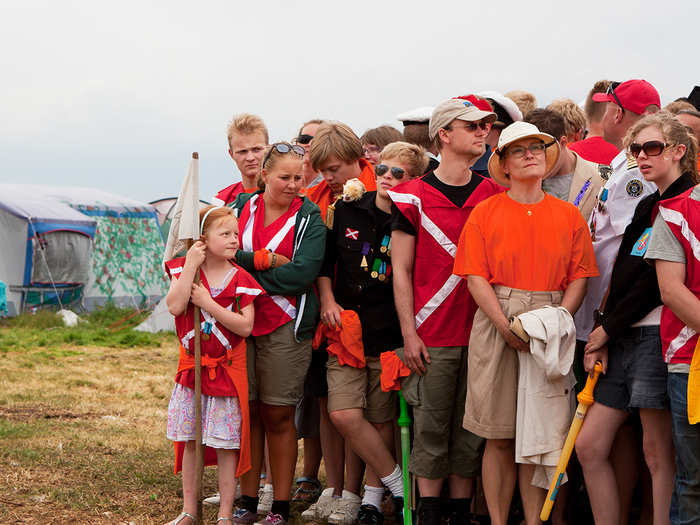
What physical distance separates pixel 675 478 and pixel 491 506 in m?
0.79

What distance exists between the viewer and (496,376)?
10.9ft

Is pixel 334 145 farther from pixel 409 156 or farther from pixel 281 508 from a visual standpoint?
pixel 281 508

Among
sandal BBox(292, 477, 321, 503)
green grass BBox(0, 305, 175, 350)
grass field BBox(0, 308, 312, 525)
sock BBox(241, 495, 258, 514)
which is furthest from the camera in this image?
green grass BBox(0, 305, 175, 350)

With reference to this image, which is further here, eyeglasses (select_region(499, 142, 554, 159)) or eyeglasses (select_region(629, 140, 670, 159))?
eyeglasses (select_region(499, 142, 554, 159))

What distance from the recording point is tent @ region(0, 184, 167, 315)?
14484 millimetres

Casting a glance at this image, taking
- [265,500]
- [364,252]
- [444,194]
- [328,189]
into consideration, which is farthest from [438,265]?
[265,500]

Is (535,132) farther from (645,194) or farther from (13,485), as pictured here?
(13,485)

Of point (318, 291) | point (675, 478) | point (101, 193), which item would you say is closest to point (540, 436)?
point (675, 478)

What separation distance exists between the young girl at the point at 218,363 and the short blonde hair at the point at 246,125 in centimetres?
106

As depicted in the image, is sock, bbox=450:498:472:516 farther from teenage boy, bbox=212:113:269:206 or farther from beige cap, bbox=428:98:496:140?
teenage boy, bbox=212:113:269:206

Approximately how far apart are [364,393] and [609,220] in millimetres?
1444

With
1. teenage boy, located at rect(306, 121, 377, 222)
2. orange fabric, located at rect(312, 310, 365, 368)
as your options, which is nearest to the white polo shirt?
orange fabric, located at rect(312, 310, 365, 368)

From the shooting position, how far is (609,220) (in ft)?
11.3

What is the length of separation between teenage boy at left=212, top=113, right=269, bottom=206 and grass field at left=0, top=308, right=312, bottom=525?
6.05 ft
